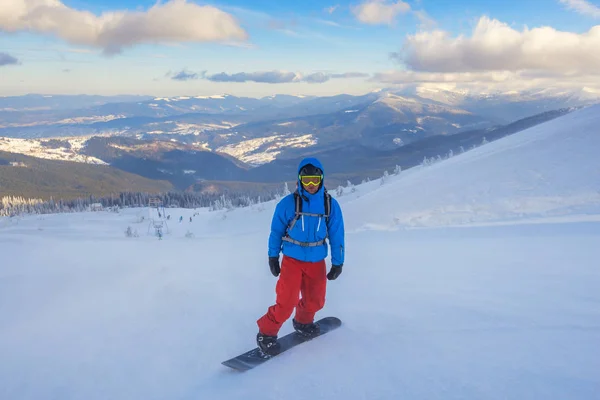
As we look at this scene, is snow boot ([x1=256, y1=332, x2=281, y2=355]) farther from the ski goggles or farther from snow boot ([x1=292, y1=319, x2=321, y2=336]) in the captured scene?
the ski goggles

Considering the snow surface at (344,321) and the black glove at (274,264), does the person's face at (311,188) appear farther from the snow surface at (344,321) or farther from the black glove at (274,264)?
the snow surface at (344,321)

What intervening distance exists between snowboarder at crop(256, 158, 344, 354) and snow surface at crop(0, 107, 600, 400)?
50 cm

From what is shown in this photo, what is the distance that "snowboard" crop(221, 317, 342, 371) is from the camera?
4422 millimetres

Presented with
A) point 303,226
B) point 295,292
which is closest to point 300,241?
point 303,226

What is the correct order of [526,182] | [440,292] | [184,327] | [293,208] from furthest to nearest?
[526,182] < [440,292] < [184,327] < [293,208]

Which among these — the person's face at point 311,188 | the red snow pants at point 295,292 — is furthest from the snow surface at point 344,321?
the person's face at point 311,188

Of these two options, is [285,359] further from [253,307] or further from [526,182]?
[526,182]

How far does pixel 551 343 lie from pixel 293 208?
10.7ft

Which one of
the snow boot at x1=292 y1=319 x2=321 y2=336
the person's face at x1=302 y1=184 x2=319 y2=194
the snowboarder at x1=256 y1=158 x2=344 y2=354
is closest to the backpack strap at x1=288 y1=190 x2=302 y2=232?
the snowboarder at x1=256 y1=158 x2=344 y2=354

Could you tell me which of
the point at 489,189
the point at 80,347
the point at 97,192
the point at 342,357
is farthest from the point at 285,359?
the point at 97,192

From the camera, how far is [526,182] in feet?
53.2

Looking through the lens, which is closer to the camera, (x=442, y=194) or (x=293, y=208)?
(x=293, y=208)

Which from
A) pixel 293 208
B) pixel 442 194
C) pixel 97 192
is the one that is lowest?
pixel 97 192

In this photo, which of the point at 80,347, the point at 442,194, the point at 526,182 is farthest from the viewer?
the point at 442,194
